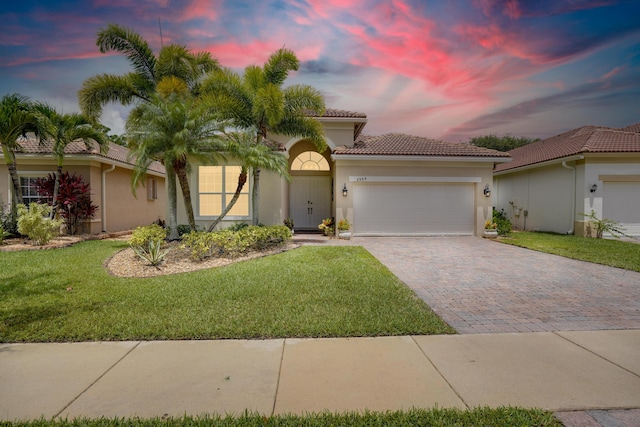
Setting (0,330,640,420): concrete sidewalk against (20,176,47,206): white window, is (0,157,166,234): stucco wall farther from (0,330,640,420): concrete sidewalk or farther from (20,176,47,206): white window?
(0,330,640,420): concrete sidewalk

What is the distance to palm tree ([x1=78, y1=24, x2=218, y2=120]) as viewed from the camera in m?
12.5

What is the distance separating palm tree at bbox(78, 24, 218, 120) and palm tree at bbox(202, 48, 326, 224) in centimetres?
358

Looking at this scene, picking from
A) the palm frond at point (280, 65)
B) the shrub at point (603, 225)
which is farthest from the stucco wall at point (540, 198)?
the palm frond at point (280, 65)

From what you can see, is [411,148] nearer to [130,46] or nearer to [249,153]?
[249,153]

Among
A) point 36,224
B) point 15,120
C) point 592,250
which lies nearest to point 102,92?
point 15,120

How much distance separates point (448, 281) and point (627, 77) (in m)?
20.4

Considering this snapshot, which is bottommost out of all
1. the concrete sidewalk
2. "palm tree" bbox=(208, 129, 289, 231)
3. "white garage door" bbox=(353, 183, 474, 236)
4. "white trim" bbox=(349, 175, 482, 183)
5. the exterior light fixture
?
the concrete sidewalk

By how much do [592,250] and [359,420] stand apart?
12.2m

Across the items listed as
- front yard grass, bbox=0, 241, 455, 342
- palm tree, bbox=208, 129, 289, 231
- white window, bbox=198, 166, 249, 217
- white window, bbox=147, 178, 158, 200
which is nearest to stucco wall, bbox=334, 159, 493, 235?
palm tree, bbox=208, 129, 289, 231

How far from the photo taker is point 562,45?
1523cm

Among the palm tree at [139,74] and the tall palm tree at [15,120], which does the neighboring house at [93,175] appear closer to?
the tall palm tree at [15,120]

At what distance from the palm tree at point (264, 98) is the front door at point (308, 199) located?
503 centimetres

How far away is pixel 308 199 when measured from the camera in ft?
55.6

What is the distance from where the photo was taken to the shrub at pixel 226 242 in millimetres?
8883
